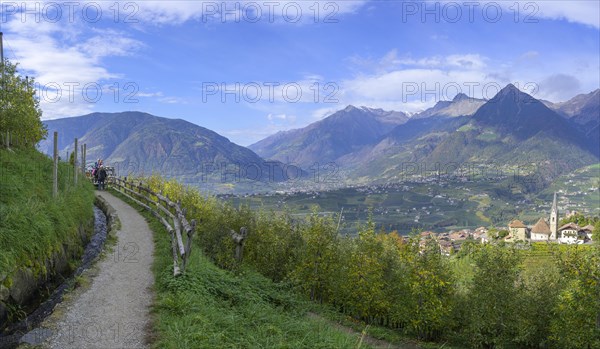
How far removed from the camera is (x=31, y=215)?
517 inches

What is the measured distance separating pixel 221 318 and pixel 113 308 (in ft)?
9.95

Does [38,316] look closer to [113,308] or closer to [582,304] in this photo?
[113,308]

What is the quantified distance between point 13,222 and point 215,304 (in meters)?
6.67

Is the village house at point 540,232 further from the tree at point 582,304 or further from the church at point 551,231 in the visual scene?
the tree at point 582,304

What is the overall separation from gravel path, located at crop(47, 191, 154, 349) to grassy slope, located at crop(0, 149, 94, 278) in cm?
189

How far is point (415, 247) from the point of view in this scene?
2153cm

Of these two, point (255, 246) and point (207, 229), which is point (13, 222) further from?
point (255, 246)

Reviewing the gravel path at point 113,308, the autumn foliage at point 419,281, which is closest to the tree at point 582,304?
the autumn foliage at point 419,281

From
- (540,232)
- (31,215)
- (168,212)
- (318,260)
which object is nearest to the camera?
(31,215)

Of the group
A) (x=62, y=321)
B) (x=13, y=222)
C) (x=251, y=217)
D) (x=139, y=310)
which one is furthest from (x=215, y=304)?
(x=251, y=217)

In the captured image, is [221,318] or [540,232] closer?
[221,318]

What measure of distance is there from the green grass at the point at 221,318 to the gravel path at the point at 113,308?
0.41 m

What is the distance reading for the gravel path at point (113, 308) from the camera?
862cm

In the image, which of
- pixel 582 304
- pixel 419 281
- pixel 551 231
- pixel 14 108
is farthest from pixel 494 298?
pixel 551 231
